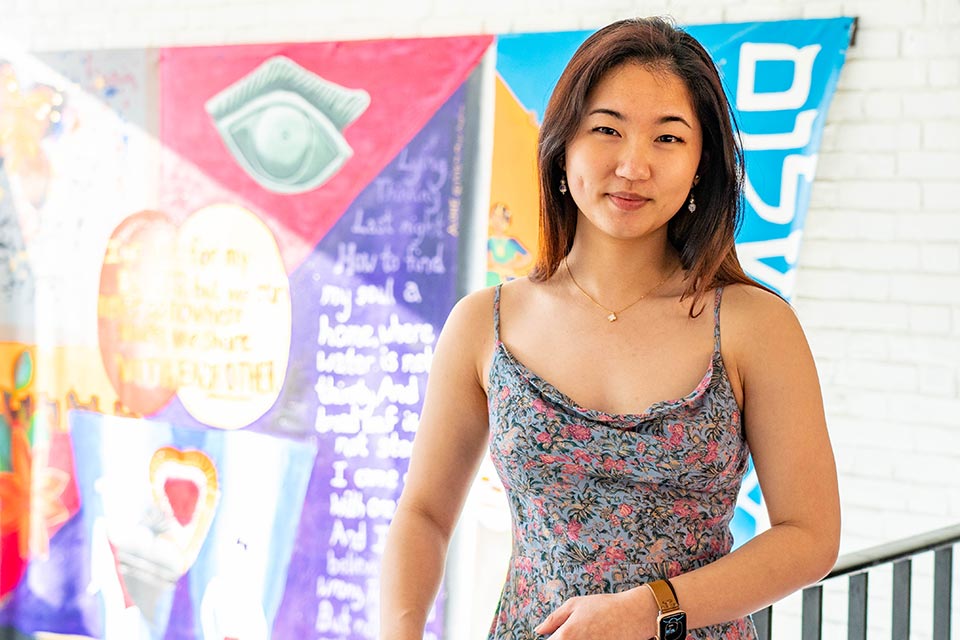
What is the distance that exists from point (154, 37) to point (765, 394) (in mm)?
3781

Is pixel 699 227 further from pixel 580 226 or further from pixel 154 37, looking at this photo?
pixel 154 37

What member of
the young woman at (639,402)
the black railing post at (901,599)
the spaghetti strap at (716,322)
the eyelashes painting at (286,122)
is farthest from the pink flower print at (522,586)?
the eyelashes painting at (286,122)

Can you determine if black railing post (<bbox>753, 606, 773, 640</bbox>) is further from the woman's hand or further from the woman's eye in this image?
the woman's eye

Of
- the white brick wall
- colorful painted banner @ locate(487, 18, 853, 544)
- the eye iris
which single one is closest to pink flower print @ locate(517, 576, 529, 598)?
colorful painted banner @ locate(487, 18, 853, 544)

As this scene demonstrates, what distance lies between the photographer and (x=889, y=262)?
10.7 ft

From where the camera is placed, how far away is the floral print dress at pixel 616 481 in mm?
1207

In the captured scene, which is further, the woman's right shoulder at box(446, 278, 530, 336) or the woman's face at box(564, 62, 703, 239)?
the woman's right shoulder at box(446, 278, 530, 336)

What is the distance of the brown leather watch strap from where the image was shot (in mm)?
1173

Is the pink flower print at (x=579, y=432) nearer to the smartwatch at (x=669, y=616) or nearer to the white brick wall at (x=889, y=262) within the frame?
the smartwatch at (x=669, y=616)

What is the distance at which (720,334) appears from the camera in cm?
124

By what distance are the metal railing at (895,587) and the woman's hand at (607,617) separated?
70 cm

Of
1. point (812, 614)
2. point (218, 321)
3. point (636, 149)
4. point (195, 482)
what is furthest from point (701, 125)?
point (195, 482)

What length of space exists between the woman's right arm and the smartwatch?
0.29 meters

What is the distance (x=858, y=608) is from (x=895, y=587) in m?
0.19
